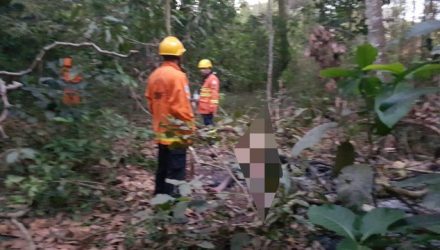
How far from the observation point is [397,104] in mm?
2270

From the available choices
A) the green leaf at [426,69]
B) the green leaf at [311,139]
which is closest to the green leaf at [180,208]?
the green leaf at [311,139]

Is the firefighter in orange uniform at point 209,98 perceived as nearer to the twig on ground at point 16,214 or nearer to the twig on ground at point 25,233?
the twig on ground at point 16,214

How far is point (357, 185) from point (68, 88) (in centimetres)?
362

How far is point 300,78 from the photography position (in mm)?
11367

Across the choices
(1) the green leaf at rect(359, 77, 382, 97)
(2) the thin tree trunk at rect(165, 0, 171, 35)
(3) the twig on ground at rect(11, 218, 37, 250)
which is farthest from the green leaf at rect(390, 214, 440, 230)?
(2) the thin tree trunk at rect(165, 0, 171, 35)

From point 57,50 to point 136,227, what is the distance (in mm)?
3740

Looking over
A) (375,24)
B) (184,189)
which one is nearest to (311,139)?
(184,189)

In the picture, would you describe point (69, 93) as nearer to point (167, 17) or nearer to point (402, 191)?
point (167, 17)

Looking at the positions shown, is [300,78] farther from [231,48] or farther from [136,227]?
[136,227]

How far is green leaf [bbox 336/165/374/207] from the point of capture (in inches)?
108

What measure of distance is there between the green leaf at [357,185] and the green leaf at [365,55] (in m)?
0.58

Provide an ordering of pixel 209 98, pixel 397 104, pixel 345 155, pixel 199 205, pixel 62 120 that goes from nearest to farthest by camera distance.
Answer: pixel 397 104 → pixel 345 155 → pixel 199 205 → pixel 62 120 → pixel 209 98

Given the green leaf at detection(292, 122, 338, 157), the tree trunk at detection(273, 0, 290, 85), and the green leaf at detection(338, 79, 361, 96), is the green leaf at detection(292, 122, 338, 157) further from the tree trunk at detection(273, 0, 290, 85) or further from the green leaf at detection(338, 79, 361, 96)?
the tree trunk at detection(273, 0, 290, 85)

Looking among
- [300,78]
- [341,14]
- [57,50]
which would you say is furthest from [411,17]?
[57,50]
